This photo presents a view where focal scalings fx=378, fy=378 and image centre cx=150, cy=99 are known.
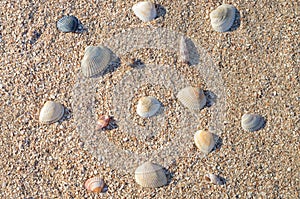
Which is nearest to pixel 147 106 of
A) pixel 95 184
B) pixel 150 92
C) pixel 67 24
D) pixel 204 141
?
pixel 150 92

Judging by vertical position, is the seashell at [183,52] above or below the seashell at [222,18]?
below

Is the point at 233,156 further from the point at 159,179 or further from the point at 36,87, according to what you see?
the point at 36,87

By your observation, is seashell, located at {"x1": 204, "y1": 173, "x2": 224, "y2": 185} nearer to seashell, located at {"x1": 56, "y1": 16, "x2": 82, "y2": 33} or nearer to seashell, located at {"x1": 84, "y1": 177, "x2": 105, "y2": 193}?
seashell, located at {"x1": 84, "y1": 177, "x2": 105, "y2": 193}

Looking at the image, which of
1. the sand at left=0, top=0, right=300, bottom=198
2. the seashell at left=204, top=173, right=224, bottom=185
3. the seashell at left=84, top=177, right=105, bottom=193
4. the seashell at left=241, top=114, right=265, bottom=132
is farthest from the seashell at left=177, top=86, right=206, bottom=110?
the seashell at left=84, top=177, right=105, bottom=193

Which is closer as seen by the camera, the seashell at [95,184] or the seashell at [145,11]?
the seashell at [95,184]

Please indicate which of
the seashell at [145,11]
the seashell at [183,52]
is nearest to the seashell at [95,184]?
the seashell at [183,52]

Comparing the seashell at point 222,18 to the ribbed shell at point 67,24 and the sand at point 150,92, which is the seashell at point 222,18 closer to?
the sand at point 150,92
